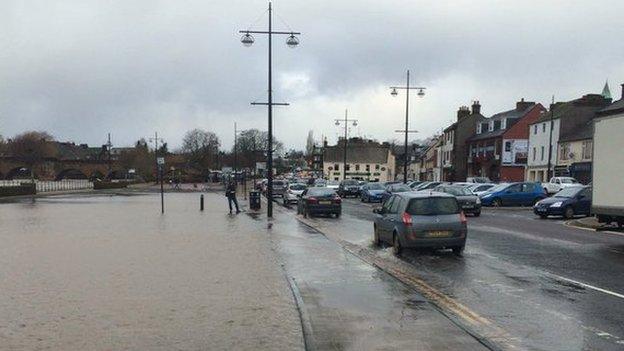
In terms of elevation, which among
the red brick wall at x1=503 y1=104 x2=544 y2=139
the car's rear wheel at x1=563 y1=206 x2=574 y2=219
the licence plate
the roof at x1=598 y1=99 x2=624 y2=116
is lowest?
the car's rear wheel at x1=563 y1=206 x2=574 y2=219

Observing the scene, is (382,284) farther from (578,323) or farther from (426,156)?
(426,156)

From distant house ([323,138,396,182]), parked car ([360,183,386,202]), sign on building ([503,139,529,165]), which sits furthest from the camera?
distant house ([323,138,396,182])

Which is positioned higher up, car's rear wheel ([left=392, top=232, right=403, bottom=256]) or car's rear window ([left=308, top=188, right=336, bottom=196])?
car's rear window ([left=308, top=188, right=336, bottom=196])

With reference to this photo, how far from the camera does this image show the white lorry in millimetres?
15836

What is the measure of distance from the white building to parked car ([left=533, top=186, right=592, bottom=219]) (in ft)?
113

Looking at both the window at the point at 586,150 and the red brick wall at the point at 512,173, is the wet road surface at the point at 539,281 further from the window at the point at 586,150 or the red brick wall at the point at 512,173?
the red brick wall at the point at 512,173

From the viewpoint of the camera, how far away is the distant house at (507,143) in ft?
224

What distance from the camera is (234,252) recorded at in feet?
46.2

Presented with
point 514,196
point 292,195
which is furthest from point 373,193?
point 514,196

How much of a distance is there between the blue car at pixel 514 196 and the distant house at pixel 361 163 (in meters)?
85.1

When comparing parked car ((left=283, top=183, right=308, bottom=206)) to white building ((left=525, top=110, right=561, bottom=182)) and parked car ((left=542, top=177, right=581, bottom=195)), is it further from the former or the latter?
white building ((left=525, top=110, right=561, bottom=182))

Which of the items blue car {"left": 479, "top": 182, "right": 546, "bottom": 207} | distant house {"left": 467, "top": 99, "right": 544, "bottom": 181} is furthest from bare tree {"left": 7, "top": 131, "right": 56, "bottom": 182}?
blue car {"left": 479, "top": 182, "right": 546, "bottom": 207}

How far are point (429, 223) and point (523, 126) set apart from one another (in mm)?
59894

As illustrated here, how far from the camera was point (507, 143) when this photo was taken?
227ft
